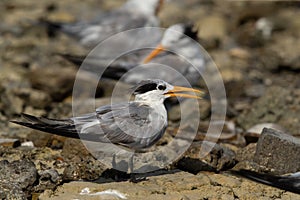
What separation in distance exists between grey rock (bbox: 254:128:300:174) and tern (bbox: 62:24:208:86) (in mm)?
1954

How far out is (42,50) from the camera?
31.3 ft

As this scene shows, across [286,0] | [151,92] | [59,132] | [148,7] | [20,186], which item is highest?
[286,0]

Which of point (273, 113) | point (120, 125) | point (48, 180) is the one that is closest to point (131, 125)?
point (120, 125)

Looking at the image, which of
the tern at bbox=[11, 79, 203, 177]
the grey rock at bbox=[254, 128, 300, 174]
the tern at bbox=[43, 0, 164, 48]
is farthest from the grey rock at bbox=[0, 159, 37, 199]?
the tern at bbox=[43, 0, 164, 48]

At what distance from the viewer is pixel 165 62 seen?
7184 millimetres

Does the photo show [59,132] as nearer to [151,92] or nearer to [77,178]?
[77,178]

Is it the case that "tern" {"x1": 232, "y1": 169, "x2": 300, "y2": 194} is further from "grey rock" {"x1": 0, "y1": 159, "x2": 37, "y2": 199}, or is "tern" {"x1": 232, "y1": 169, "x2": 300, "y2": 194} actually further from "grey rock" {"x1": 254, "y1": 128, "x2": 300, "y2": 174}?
"grey rock" {"x1": 0, "y1": 159, "x2": 37, "y2": 199}

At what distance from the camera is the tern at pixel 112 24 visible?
863cm

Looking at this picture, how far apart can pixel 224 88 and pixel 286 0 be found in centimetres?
444

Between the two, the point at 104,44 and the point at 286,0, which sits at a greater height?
the point at 286,0

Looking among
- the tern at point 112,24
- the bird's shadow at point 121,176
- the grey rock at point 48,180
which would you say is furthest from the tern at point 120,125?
the tern at point 112,24

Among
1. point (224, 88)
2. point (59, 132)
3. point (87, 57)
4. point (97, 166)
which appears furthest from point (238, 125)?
point (59, 132)

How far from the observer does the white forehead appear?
754 cm

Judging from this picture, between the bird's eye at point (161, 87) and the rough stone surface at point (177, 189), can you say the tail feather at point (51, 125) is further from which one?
the bird's eye at point (161, 87)
